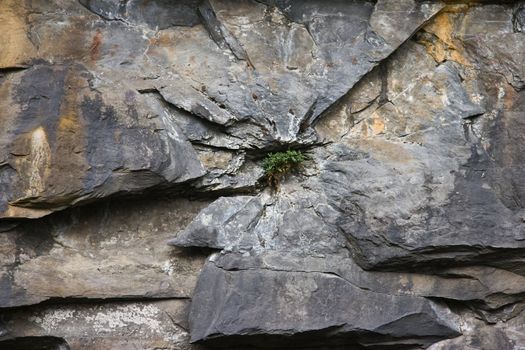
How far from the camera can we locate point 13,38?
171 inches

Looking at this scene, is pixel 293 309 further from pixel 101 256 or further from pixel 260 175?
pixel 101 256

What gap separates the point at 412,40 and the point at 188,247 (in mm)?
1695

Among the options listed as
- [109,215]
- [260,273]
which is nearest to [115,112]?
[109,215]

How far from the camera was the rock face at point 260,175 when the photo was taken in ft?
14.1

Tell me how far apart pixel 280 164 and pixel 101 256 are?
3.58 ft

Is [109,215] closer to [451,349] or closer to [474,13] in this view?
[451,349]

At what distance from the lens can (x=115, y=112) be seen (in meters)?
4.32

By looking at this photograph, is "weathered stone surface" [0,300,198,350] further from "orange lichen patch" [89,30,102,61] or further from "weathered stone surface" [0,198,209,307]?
"orange lichen patch" [89,30,102,61]

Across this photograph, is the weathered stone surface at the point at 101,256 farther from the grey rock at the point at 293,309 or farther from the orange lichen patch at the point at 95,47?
the orange lichen patch at the point at 95,47

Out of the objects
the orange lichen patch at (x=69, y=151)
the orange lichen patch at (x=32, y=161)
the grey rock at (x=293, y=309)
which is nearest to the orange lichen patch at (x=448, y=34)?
the grey rock at (x=293, y=309)

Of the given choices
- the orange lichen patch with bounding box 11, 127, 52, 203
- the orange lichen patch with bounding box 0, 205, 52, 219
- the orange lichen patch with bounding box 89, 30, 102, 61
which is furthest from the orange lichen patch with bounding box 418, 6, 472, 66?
the orange lichen patch with bounding box 0, 205, 52, 219

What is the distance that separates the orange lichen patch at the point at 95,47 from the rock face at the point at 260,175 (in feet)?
0.04

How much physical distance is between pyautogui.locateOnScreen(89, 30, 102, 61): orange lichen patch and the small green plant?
107 centimetres

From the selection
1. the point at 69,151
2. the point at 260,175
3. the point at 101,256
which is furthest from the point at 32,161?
the point at 260,175
